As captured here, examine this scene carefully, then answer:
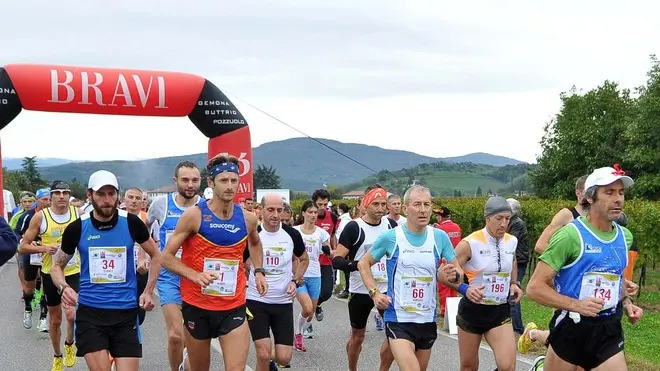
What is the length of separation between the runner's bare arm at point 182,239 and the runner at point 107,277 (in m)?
0.35

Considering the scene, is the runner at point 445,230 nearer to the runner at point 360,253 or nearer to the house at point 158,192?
the runner at point 360,253

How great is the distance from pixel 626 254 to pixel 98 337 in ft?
12.3

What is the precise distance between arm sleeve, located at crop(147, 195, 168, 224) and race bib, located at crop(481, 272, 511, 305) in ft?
10.4

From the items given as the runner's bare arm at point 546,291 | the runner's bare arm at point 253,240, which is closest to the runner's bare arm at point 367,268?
the runner's bare arm at point 253,240

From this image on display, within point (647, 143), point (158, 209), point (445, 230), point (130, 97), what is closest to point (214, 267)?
point (158, 209)

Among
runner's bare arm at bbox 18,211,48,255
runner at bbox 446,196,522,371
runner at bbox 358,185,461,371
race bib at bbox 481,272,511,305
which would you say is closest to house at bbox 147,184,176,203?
runner's bare arm at bbox 18,211,48,255

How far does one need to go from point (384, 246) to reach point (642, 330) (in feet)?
20.6

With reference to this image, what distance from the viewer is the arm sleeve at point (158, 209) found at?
24.8 feet

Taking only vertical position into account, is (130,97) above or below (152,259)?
above

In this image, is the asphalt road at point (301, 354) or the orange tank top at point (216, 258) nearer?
the orange tank top at point (216, 258)

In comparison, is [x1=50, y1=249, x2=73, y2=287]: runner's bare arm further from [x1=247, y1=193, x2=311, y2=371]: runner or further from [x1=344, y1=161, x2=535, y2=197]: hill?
[x1=344, y1=161, x2=535, y2=197]: hill

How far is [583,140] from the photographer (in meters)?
55.1

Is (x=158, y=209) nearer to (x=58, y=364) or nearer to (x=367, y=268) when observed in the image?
(x=58, y=364)

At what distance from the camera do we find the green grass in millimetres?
8125
